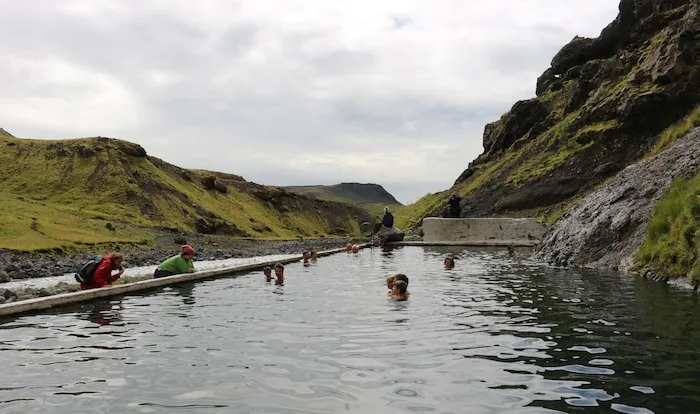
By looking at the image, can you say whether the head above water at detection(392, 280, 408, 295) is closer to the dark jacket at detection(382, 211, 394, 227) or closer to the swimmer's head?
the swimmer's head

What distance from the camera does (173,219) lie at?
7462 centimetres

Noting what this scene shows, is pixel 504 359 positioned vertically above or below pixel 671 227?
below

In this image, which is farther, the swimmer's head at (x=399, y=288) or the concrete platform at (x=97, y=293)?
the swimmer's head at (x=399, y=288)

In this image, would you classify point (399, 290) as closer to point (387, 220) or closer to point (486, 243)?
point (486, 243)

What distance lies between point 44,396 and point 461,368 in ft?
16.0

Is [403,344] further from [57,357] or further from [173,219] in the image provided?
[173,219]

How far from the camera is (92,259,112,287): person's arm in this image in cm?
1530

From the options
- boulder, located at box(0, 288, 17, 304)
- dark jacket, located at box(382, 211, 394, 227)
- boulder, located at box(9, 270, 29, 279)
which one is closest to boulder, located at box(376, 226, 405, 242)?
dark jacket, located at box(382, 211, 394, 227)

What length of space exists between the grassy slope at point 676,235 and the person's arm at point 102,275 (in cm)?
1505

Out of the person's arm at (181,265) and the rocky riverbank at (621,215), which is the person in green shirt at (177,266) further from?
the rocky riverbank at (621,215)

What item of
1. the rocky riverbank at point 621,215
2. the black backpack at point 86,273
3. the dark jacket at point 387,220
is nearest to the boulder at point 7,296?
the black backpack at point 86,273

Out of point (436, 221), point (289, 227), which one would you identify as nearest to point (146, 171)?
point (289, 227)

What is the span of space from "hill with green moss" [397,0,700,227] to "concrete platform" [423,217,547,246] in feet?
6.71

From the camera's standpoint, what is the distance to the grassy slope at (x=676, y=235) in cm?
1447
